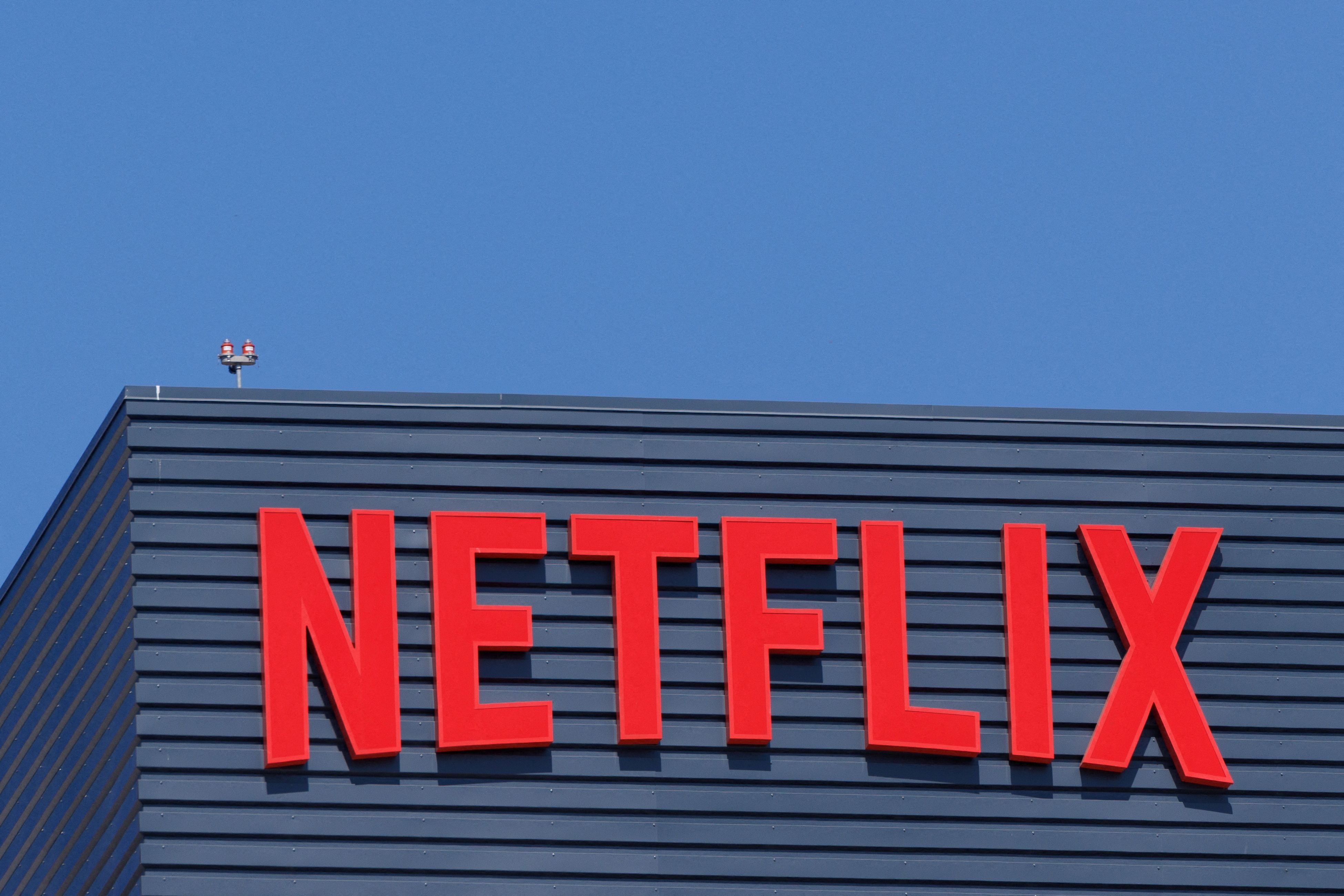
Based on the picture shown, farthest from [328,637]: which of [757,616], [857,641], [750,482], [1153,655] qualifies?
[1153,655]

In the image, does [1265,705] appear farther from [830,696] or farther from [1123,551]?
[830,696]

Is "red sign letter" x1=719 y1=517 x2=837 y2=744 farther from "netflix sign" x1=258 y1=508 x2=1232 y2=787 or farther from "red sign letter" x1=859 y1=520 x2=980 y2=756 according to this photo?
"red sign letter" x1=859 y1=520 x2=980 y2=756

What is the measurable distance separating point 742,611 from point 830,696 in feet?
3.72

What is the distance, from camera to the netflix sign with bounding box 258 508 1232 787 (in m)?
20.7

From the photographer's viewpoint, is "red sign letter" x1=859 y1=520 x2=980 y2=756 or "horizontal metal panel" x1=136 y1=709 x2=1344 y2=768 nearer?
"horizontal metal panel" x1=136 y1=709 x2=1344 y2=768

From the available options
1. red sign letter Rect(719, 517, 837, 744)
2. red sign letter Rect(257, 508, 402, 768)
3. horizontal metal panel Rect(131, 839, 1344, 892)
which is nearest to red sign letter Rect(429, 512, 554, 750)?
red sign letter Rect(257, 508, 402, 768)

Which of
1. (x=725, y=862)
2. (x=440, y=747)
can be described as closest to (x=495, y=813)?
(x=440, y=747)

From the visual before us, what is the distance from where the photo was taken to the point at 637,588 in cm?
2142

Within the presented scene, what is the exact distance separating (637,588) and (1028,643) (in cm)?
372

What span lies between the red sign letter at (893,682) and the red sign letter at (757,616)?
452 mm

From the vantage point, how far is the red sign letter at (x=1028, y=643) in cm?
2159

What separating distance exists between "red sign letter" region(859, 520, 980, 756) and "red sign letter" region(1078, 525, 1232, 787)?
1311 mm

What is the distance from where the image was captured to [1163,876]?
21.5 metres

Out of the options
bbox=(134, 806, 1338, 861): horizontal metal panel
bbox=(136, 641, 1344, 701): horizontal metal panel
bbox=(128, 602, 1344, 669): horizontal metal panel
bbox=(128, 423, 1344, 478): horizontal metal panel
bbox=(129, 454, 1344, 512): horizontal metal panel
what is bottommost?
bbox=(134, 806, 1338, 861): horizontal metal panel
